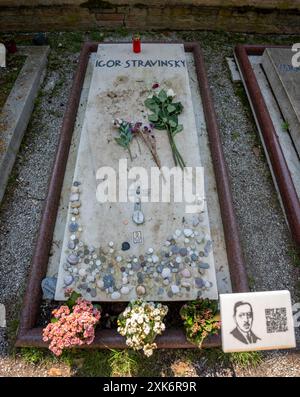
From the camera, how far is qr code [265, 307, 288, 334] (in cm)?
282

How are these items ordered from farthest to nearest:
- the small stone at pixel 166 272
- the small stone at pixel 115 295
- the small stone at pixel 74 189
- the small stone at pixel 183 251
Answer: the small stone at pixel 74 189 < the small stone at pixel 183 251 < the small stone at pixel 166 272 < the small stone at pixel 115 295

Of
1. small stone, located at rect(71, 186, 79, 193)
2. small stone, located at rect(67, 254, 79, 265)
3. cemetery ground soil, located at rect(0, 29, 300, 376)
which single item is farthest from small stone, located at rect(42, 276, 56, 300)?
small stone, located at rect(71, 186, 79, 193)

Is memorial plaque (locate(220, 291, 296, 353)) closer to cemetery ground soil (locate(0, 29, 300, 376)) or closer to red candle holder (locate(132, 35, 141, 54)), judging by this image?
cemetery ground soil (locate(0, 29, 300, 376))

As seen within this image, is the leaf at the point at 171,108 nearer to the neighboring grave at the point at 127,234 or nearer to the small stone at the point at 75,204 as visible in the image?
the neighboring grave at the point at 127,234

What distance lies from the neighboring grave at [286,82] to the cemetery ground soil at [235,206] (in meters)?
0.45

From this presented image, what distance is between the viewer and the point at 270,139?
454 centimetres

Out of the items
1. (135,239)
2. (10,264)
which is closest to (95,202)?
(135,239)

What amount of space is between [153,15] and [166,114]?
259 centimetres

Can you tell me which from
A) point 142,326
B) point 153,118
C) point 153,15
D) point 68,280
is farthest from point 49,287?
point 153,15

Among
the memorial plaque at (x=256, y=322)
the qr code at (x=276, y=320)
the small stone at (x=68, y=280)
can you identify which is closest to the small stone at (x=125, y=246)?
the small stone at (x=68, y=280)

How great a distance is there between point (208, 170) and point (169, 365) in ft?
7.33

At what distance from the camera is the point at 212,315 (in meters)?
3.06

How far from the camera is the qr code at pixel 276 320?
111 inches

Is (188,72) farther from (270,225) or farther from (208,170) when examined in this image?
(270,225)
